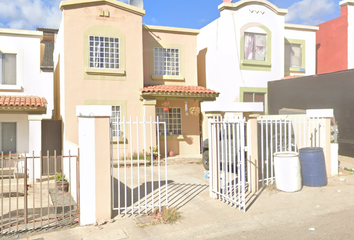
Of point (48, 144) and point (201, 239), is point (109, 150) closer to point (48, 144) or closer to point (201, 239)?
point (201, 239)

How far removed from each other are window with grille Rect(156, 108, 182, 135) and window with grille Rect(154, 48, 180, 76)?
1.95 meters

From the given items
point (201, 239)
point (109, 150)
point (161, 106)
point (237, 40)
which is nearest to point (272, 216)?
point (201, 239)

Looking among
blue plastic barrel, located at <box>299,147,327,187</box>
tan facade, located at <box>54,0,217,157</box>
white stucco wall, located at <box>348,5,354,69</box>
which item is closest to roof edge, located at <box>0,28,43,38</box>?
tan facade, located at <box>54,0,217,157</box>

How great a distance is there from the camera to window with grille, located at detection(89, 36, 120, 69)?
14312 millimetres

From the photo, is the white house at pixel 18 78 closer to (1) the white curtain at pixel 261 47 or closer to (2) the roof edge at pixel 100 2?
(2) the roof edge at pixel 100 2

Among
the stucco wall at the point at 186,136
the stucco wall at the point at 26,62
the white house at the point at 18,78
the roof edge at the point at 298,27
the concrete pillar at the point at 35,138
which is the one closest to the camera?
the concrete pillar at the point at 35,138

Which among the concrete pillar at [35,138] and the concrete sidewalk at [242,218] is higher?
the concrete pillar at [35,138]

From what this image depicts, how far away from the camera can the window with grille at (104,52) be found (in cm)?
1431

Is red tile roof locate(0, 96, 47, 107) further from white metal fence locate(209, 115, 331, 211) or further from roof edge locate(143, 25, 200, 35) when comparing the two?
white metal fence locate(209, 115, 331, 211)

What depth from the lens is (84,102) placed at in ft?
46.0

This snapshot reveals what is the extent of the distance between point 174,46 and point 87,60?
461cm

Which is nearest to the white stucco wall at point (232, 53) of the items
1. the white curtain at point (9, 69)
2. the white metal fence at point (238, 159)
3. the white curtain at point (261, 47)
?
the white curtain at point (261, 47)

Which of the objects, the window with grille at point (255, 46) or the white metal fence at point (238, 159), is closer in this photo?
the white metal fence at point (238, 159)

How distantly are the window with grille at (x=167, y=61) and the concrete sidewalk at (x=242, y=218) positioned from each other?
8.71 m
